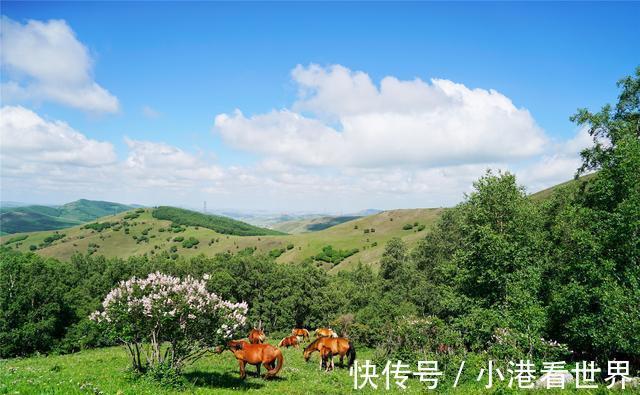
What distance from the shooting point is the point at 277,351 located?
71.8 ft

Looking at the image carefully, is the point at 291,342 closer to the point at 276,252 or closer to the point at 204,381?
the point at 204,381

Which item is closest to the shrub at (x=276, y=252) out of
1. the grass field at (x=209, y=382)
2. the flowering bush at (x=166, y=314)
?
the grass field at (x=209, y=382)

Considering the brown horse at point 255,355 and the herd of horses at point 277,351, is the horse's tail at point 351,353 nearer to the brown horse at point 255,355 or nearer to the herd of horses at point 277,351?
the herd of horses at point 277,351

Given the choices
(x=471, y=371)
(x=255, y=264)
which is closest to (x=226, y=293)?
(x=255, y=264)

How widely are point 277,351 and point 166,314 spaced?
27.6 feet

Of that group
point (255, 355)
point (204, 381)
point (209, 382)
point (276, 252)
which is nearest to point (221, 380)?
point (209, 382)

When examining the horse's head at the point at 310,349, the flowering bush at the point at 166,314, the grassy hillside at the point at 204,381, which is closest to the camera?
the grassy hillside at the point at 204,381

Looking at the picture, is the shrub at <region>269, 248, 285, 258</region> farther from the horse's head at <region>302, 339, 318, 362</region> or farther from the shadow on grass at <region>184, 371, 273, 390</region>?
the shadow on grass at <region>184, 371, 273, 390</region>

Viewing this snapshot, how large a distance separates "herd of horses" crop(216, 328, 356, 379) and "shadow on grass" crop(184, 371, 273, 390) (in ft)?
1.86

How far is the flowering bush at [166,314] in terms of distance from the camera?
15.7 metres

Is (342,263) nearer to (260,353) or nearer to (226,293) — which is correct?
Result: (226,293)

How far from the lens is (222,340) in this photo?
56.3ft

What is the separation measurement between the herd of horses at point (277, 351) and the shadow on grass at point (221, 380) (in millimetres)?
567

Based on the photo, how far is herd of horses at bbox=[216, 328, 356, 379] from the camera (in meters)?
21.0
